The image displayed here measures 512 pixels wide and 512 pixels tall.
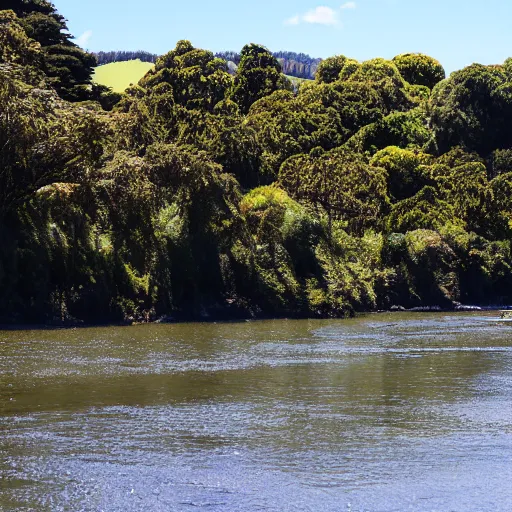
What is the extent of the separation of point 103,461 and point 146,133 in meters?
39.2

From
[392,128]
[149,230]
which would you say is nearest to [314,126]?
[392,128]

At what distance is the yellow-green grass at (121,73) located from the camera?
147875 millimetres

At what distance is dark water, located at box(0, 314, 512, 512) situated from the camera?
12.7m

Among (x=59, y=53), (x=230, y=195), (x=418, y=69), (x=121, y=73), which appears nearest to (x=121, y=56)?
Answer: (x=121, y=73)

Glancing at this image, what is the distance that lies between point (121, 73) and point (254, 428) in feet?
479

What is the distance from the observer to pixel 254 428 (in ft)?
55.6

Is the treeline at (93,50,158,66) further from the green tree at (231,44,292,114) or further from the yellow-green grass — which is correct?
the green tree at (231,44,292,114)

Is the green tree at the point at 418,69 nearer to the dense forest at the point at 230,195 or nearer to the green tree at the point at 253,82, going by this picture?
the green tree at the point at 253,82

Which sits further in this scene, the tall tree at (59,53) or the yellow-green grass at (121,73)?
the yellow-green grass at (121,73)

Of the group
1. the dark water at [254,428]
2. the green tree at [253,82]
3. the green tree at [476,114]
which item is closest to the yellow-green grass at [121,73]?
the green tree at [253,82]

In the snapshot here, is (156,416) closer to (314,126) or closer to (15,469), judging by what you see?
(15,469)

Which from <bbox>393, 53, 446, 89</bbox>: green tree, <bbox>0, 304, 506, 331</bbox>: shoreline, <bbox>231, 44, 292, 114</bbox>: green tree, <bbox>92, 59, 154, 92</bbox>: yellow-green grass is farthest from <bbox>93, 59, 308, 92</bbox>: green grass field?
<bbox>0, 304, 506, 331</bbox>: shoreline

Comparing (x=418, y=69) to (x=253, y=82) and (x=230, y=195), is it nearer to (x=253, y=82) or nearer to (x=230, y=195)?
(x=253, y=82)

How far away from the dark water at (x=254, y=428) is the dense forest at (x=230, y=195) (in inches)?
439
